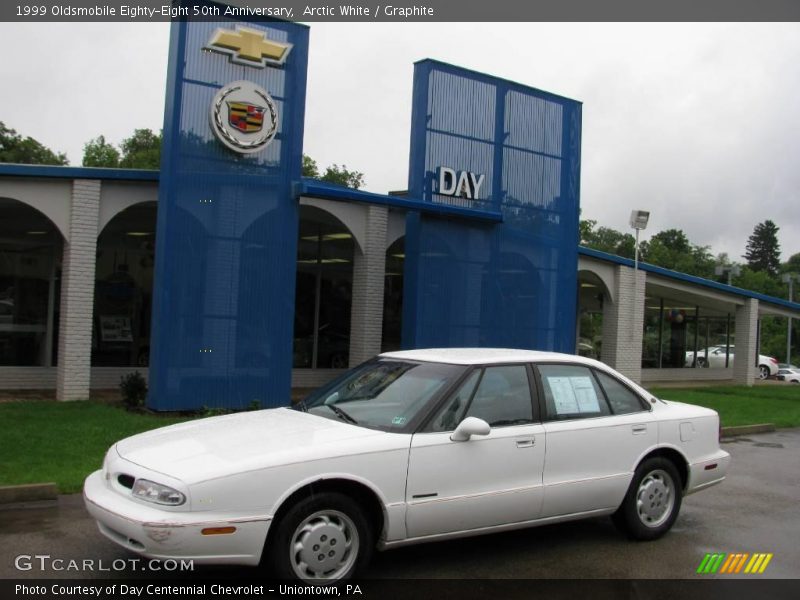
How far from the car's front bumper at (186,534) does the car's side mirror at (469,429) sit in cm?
144

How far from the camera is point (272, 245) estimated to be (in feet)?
44.5

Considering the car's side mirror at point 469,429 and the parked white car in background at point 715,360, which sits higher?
the car's side mirror at point 469,429

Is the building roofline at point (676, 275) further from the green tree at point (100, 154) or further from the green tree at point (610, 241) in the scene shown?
the green tree at point (610, 241)

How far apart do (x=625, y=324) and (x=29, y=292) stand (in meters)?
14.4

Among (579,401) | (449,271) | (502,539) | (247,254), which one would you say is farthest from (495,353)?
(449,271)

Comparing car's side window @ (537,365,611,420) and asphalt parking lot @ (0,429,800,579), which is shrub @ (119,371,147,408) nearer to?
asphalt parking lot @ (0,429,800,579)

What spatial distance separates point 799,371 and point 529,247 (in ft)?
93.6

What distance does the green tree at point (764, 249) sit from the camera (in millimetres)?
116500

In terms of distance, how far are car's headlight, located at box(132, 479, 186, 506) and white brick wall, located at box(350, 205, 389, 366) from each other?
10627 millimetres

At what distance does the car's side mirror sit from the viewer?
A: 5.58m

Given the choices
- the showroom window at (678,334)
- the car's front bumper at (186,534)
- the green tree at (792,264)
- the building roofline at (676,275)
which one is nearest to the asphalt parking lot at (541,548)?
the car's front bumper at (186,534)

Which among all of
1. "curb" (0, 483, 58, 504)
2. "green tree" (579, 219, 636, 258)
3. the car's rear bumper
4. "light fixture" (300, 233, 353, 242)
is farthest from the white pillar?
"green tree" (579, 219, 636, 258)

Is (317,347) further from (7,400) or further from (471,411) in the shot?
(471,411)

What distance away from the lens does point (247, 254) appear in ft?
43.7
